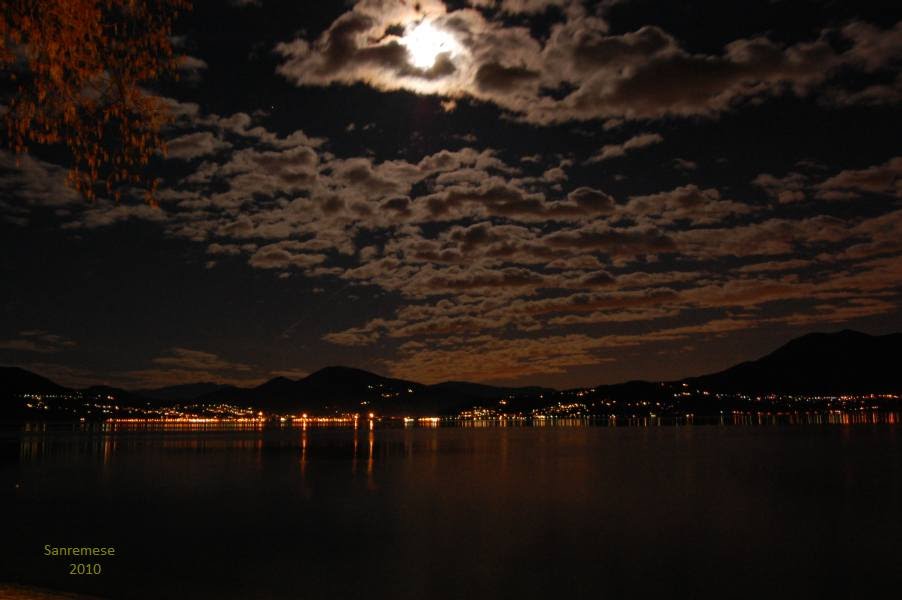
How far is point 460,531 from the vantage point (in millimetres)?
32500

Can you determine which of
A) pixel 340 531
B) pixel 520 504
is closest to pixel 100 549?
pixel 340 531

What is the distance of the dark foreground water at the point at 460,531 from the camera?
22.8 meters

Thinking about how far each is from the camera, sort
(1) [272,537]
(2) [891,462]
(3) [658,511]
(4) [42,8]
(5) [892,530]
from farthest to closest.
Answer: (2) [891,462] → (3) [658,511] → (5) [892,530] → (1) [272,537] → (4) [42,8]

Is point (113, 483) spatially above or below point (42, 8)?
below

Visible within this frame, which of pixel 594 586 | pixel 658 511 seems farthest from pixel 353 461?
pixel 594 586

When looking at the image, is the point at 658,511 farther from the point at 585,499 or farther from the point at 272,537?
the point at 272,537

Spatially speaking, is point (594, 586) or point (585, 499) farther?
point (585, 499)

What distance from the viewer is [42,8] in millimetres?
11711

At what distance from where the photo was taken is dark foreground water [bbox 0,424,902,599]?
22.8 metres

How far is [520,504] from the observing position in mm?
41031

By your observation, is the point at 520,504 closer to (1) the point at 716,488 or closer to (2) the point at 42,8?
(1) the point at 716,488

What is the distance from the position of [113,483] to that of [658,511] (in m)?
36.8

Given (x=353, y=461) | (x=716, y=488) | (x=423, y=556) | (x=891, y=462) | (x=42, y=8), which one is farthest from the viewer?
(x=353, y=461)

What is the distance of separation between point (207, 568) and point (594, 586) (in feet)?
41.7
